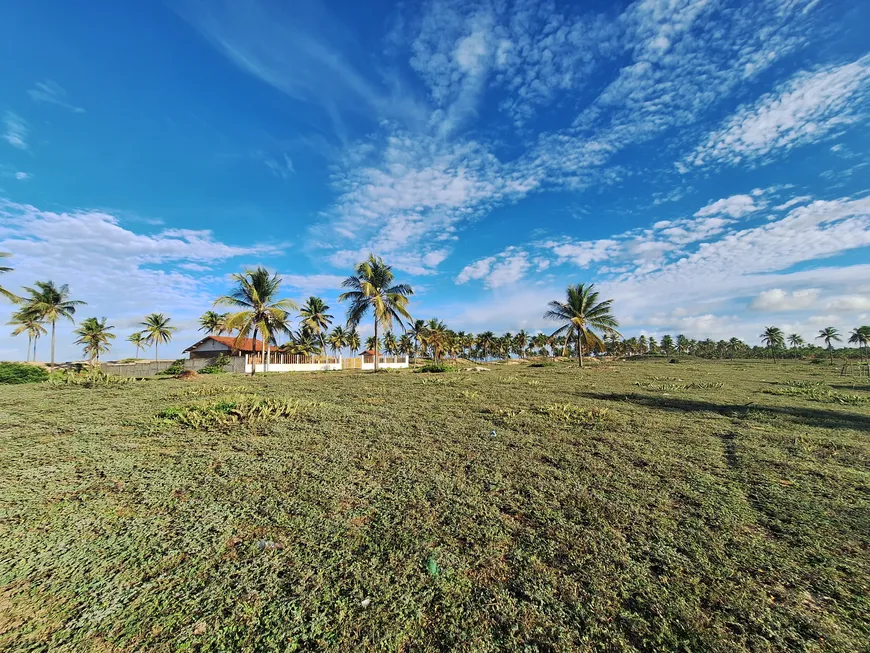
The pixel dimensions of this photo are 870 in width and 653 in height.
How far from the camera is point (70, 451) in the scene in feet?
15.0

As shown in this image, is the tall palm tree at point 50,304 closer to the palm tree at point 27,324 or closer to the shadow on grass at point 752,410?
the palm tree at point 27,324

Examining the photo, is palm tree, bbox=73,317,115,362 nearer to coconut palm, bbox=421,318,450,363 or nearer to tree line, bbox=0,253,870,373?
tree line, bbox=0,253,870,373

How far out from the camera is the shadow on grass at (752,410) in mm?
6977

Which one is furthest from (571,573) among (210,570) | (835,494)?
(835,494)

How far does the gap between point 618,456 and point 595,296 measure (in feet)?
85.6

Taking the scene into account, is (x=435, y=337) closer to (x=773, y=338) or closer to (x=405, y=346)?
(x=405, y=346)

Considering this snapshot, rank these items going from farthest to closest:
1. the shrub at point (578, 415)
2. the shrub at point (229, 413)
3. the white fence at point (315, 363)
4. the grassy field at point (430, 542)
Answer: the white fence at point (315, 363) < the shrub at point (578, 415) < the shrub at point (229, 413) < the grassy field at point (430, 542)

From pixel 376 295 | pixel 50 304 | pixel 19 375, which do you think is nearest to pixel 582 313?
pixel 376 295

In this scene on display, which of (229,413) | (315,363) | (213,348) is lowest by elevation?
(229,413)

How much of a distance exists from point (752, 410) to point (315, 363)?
35890 millimetres

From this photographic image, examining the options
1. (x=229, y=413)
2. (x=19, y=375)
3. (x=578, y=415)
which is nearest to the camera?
(x=229, y=413)

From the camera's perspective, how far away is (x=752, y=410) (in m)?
8.11

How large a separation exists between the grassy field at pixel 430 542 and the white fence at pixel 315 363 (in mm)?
27566

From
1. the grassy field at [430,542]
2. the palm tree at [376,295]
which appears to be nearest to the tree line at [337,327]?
the palm tree at [376,295]
